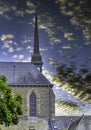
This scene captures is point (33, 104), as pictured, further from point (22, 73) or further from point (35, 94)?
point (22, 73)

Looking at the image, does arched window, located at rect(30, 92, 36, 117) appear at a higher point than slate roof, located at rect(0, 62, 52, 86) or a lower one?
lower

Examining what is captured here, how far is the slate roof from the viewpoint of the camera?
128 feet

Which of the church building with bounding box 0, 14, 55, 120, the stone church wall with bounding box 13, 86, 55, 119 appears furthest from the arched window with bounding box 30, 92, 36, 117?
the stone church wall with bounding box 13, 86, 55, 119

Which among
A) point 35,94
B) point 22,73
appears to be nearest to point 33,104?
point 35,94

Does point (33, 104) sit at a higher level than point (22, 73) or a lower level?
lower

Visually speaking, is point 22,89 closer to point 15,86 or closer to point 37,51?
point 15,86

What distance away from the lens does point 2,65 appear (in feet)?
135

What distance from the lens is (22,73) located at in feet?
131

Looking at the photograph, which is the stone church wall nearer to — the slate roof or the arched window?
the arched window

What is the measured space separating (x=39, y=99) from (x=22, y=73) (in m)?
3.17

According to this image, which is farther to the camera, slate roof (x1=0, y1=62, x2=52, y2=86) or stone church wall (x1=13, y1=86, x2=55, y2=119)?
slate roof (x1=0, y1=62, x2=52, y2=86)

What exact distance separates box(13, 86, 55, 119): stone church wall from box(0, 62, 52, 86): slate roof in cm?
56

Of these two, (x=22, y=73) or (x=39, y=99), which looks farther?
(x=22, y=73)

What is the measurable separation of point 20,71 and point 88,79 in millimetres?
29100
